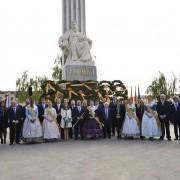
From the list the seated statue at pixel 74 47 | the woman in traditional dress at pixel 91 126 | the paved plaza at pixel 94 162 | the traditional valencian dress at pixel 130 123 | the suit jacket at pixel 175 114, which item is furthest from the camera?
the seated statue at pixel 74 47

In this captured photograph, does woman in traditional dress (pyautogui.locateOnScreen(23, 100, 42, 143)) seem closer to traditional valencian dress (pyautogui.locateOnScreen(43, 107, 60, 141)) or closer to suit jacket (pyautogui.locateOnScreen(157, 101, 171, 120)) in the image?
traditional valencian dress (pyautogui.locateOnScreen(43, 107, 60, 141))

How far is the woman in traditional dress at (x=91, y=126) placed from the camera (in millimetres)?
12484

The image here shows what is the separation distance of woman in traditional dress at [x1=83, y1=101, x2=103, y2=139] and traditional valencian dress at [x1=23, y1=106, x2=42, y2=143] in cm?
165

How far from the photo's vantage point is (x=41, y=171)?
6.83 meters

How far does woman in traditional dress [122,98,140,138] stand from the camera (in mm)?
12375

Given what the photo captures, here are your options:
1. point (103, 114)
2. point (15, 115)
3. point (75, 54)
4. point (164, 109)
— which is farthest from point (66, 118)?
Answer: point (75, 54)

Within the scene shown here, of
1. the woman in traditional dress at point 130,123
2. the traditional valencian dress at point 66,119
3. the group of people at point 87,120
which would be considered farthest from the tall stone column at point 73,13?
the woman in traditional dress at point 130,123

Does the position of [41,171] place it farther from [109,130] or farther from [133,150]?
[109,130]

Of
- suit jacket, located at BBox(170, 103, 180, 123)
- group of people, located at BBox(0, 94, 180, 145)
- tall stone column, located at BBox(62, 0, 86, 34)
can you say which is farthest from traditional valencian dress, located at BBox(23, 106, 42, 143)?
tall stone column, located at BBox(62, 0, 86, 34)

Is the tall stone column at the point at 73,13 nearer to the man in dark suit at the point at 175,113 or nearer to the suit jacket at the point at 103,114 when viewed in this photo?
the suit jacket at the point at 103,114

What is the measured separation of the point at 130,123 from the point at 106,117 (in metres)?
1.01

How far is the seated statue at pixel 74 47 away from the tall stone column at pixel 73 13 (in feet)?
3.72

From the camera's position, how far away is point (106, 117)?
13102 mm

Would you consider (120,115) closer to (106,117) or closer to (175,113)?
(106,117)
